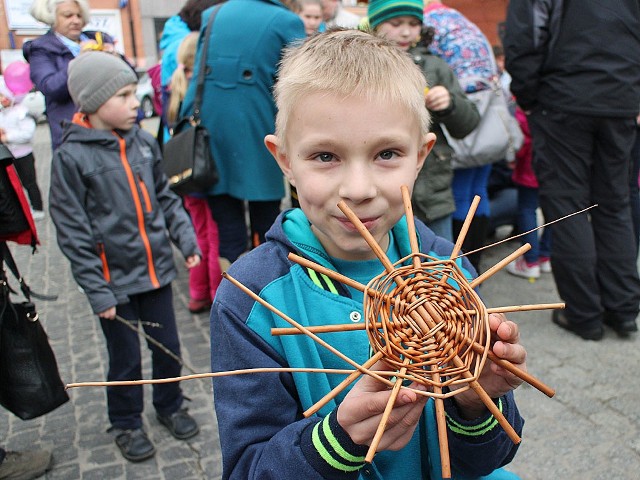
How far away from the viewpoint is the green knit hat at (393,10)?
130 inches

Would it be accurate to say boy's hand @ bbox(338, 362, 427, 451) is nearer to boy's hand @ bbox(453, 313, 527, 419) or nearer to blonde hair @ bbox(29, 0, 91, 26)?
boy's hand @ bbox(453, 313, 527, 419)

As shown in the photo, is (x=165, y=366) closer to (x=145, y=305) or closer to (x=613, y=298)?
(x=145, y=305)

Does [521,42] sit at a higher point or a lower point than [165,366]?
higher

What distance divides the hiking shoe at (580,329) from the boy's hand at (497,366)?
9.79 ft

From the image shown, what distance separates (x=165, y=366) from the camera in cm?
326

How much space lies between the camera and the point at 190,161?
3748mm

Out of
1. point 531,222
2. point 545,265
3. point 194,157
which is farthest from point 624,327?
point 194,157

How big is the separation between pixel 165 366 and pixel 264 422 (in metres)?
2.08

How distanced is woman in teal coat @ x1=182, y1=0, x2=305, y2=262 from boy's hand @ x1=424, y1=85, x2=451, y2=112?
3.05ft

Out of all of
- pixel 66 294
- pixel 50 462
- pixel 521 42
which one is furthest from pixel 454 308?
pixel 66 294

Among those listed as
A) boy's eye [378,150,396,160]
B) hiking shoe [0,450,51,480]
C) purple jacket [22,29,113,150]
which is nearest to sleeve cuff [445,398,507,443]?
boy's eye [378,150,396,160]

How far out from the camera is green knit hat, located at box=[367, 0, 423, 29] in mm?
3297

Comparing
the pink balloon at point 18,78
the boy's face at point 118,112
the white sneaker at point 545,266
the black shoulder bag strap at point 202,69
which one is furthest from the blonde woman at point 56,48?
the white sneaker at point 545,266

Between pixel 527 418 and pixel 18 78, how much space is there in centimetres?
526
